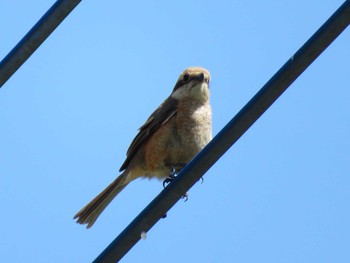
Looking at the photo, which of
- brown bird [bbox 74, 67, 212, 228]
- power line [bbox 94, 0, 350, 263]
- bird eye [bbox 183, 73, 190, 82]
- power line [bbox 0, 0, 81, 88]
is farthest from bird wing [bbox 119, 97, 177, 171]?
power line [bbox 0, 0, 81, 88]

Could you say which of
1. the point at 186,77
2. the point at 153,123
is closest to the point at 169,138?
the point at 153,123

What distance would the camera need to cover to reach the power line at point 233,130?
3.50m

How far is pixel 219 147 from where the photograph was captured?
12.5 feet

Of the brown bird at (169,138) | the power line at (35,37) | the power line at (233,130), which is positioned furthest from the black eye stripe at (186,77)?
the power line at (35,37)

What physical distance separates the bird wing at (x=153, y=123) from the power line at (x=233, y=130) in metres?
3.06

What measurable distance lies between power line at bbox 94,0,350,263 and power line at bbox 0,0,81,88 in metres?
1.00

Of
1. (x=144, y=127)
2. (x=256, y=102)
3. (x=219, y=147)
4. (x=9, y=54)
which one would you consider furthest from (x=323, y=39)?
(x=144, y=127)

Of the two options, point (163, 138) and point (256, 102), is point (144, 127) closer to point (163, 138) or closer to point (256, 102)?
point (163, 138)

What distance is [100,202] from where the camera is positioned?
7277mm

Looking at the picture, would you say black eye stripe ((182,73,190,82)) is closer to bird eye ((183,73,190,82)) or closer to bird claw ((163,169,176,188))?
bird eye ((183,73,190,82))

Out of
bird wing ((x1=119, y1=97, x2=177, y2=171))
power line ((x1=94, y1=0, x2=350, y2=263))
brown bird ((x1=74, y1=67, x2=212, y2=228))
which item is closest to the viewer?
power line ((x1=94, y1=0, x2=350, y2=263))

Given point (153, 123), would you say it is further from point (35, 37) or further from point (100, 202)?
point (35, 37)

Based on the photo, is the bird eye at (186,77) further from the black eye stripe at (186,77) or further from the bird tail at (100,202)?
the bird tail at (100,202)

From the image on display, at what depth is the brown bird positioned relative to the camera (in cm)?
681
